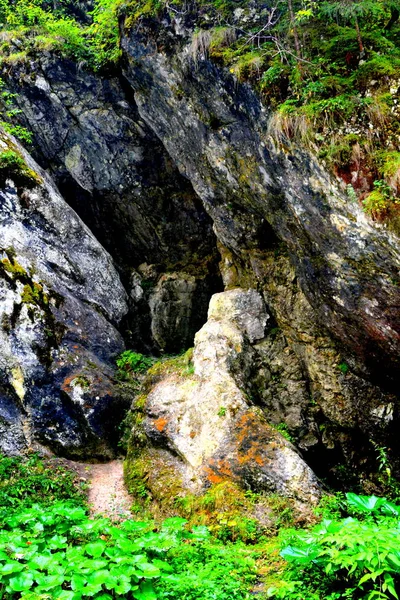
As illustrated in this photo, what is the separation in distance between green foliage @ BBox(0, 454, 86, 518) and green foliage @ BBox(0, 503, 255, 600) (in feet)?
11.1

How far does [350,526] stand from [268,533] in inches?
163

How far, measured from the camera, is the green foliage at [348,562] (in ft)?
11.1

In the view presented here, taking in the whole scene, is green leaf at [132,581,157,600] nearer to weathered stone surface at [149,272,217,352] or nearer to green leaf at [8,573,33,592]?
green leaf at [8,573,33,592]

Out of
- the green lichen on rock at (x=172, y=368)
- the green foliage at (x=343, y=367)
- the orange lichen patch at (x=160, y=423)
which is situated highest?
the green lichen on rock at (x=172, y=368)

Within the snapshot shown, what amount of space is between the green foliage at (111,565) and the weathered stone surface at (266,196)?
5373 millimetres

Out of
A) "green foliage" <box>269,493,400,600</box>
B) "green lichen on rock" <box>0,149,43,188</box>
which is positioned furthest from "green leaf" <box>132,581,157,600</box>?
"green lichen on rock" <box>0,149,43,188</box>

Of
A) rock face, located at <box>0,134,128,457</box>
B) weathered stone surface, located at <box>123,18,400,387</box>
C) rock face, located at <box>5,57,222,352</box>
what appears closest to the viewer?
weathered stone surface, located at <box>123,18,400,387</box>

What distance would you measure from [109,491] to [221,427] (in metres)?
3.03

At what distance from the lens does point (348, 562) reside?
11.3 ft

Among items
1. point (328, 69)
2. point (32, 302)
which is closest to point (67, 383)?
point (32, 302)

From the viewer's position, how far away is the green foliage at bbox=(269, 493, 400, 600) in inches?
134

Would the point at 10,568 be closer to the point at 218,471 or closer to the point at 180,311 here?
the point at 218,471

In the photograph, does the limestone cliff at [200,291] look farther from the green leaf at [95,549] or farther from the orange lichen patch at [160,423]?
the green leaf at [95,549]

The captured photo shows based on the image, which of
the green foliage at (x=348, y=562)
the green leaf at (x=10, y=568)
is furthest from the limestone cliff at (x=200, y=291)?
the green leaf at (x=10, y=568)
